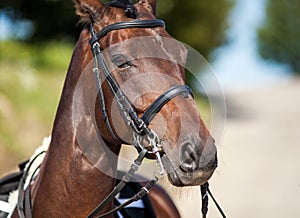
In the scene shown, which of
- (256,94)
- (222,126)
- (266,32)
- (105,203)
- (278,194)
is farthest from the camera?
(266,32)

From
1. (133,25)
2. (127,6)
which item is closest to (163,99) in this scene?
(133,25)

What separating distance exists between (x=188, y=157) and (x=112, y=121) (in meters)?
0.46

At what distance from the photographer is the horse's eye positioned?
2727 mm

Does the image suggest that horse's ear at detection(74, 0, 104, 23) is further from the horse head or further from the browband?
the browband

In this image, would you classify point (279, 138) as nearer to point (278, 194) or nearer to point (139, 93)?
point (278, 194)

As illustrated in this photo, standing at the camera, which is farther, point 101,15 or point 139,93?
point 101,15

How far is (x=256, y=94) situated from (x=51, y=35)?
37.3ft

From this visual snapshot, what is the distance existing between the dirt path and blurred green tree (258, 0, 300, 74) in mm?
15566

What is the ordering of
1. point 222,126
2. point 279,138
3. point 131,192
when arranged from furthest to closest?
point 279,138, point 131,192, point 222,126

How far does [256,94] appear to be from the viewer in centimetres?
2789

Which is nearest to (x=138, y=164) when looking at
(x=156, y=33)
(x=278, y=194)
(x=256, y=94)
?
(x=156, y=33)

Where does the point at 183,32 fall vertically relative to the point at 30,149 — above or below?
below

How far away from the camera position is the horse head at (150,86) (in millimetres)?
2559

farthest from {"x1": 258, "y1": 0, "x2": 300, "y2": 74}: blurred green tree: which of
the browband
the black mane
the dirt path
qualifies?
the browband
